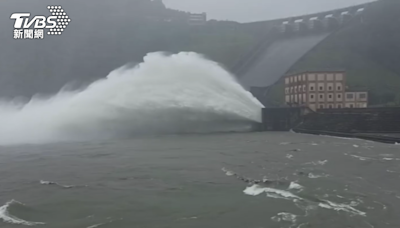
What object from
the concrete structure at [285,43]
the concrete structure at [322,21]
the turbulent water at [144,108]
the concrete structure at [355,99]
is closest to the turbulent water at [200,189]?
the turbulent water at [144,108]

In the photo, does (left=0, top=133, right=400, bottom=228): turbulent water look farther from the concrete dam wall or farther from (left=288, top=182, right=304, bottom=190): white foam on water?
the concrete dam wall

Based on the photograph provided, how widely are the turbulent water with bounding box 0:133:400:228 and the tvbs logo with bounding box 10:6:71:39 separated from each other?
40.3 meters

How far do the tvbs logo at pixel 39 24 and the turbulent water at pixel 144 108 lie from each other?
2459cm

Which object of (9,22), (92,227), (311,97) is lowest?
(92,227)

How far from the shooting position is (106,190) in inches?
473

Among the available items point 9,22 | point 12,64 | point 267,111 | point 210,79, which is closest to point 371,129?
point 267,111

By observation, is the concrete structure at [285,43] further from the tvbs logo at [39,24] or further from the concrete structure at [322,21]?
the tvbs logo at [39,24]

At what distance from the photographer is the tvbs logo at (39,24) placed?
5766 cm

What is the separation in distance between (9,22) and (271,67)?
52707 millimetres

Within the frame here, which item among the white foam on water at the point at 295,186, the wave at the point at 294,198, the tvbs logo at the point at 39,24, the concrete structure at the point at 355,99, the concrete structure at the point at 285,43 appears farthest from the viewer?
the concrete structure at the point at 285,43

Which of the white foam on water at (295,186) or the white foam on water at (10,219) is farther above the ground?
the white foam on water at (295,186)

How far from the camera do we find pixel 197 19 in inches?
4313

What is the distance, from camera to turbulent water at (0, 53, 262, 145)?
28859 mm

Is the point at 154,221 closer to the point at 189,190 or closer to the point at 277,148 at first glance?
the point at 189,190
